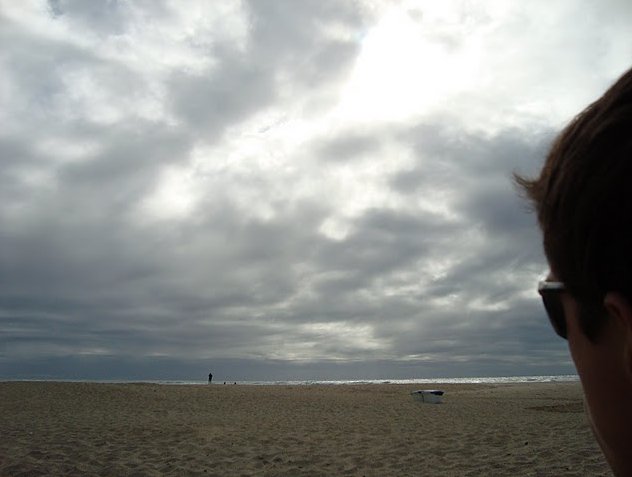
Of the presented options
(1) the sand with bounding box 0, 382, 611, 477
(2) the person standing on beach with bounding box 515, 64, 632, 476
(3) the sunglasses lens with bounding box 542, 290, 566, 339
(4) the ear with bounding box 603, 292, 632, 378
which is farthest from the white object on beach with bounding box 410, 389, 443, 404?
(4) the ear with bounding box 603, 292, 632, 378

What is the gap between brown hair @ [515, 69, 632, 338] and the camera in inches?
33.7

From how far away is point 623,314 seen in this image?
858mm

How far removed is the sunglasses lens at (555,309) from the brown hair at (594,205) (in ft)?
0.22

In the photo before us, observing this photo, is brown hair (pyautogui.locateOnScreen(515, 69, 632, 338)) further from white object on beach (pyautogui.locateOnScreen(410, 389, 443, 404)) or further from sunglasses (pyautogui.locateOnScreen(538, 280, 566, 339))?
white object on beach (pyautogui.locateOnScreen(410, 389, 443, 404))

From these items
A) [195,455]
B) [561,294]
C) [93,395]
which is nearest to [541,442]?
[195,455]

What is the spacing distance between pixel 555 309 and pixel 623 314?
24cm

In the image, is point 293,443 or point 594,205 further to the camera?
point 293,443

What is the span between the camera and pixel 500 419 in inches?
700

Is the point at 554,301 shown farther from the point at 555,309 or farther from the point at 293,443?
the point at 293,443

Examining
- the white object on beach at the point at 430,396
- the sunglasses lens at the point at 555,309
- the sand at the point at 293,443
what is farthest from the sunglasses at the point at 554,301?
the white object on beach at the point at 430,396

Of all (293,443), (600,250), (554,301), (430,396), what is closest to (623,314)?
(600,250)

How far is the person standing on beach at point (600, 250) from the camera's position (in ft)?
2.81

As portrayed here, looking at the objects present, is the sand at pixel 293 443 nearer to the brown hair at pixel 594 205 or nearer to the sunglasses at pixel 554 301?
the sunglasses at pixel 554 301

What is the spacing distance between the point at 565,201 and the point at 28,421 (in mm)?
18924
